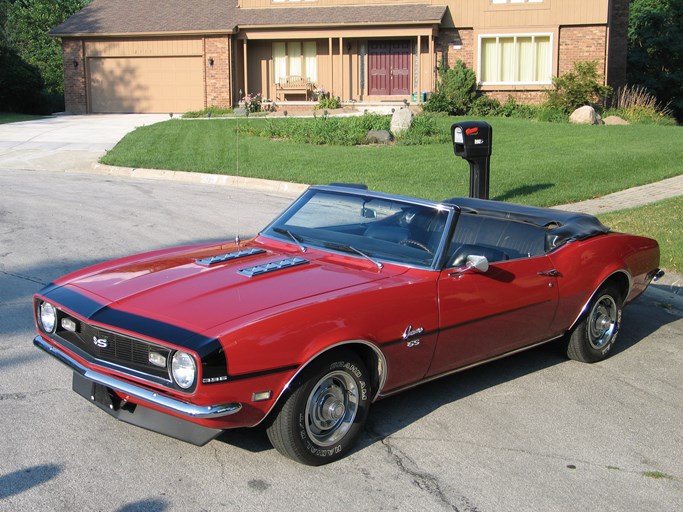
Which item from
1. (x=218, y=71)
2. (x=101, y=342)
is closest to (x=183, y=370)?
(x=101, y=342)

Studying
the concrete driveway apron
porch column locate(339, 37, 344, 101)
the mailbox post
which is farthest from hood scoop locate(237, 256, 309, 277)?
porch column locate(339, 37, 344, 101)

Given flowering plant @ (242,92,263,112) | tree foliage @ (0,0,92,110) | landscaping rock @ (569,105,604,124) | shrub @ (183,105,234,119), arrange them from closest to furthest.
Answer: landscaping rock @ (569,105,604,124) < shrub @ (183,105,234,119) < flowering plant @ (242,92,263,112) < tree foliage @ (0,0,92,110)

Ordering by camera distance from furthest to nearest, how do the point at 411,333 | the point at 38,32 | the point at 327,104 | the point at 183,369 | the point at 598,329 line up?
the point at 38,32, the point at 327,104, the point at 598,329, the point at 411,333, the point at 183,369

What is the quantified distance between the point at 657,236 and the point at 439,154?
8.60 meters

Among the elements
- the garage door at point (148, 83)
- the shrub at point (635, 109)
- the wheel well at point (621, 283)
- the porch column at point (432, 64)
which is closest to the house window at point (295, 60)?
the garage door at point (148, 83)

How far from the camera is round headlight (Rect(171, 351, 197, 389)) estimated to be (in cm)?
408

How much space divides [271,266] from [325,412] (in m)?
1.05

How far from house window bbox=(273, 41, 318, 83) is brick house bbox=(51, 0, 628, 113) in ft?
0.13

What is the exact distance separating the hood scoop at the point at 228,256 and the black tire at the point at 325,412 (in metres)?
1.22

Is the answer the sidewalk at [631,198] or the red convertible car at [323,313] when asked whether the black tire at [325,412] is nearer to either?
the red convertible car at [323,313]

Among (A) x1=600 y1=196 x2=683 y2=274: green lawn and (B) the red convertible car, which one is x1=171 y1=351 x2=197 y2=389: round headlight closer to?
(B) the red convertible car

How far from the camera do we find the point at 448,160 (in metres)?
18.1

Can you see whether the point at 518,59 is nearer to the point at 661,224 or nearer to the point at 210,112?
the point at 210,112

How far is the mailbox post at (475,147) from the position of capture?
11633 millimetres
